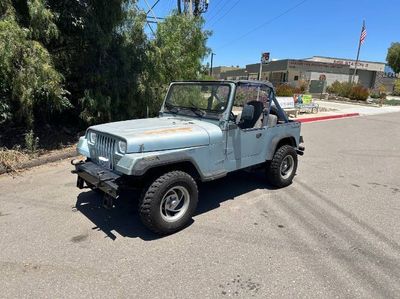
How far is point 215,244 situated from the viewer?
3.61 meters

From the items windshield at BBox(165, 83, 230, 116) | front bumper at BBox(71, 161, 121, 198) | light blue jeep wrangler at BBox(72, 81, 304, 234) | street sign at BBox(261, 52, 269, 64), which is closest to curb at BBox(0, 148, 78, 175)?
light blue jeep wrangler at BBox(72, 81, 304, 234)

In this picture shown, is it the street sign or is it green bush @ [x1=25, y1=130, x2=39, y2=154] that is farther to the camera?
the street sign

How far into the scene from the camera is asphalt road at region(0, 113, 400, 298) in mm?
2898

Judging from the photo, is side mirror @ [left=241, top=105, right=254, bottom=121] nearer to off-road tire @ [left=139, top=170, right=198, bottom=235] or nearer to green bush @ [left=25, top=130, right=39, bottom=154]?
off-road tire @ [left=139, top=170, right=198, bottom=235]

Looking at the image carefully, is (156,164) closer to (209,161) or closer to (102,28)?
(209,161)

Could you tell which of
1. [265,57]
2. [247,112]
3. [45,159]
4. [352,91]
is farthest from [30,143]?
[352,91]

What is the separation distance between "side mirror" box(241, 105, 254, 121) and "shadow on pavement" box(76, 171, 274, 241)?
1.23 m

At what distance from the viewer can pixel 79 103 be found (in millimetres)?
7715

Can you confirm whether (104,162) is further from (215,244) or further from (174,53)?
(174,53)

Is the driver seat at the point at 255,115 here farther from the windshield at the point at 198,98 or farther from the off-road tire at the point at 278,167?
the off-road tire at the point at 278,167

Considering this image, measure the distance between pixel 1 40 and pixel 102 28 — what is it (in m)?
2.41

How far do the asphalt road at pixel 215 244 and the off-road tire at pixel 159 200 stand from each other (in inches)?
5.3

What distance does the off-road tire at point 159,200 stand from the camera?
3520 mm

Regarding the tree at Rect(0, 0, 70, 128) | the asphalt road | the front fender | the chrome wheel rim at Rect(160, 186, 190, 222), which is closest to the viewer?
the asphalt road
